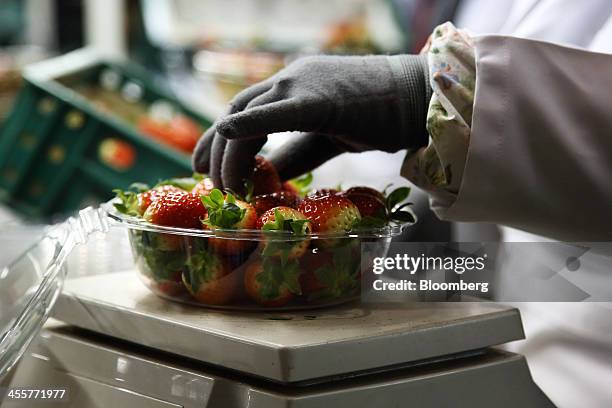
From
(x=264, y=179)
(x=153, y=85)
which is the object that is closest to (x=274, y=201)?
(x=264, y=179)

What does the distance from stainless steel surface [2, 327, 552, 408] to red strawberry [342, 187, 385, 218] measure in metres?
0.15

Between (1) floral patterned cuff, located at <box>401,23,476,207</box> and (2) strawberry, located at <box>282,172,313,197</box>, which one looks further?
(2) strawberry, located at <box>282,172,313,197</box>

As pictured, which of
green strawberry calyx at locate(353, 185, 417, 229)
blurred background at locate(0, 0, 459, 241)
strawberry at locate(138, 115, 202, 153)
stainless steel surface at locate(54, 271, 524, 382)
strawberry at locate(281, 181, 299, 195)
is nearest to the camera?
stainless steel surface at locate(54, 271, 524, 382)

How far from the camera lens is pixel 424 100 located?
2.73ft

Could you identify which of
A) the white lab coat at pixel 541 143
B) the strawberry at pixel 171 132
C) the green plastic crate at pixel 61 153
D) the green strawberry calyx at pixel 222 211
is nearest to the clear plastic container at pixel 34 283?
the green strawberry calyx at pixel 222 211

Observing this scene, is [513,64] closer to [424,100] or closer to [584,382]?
[424,100]

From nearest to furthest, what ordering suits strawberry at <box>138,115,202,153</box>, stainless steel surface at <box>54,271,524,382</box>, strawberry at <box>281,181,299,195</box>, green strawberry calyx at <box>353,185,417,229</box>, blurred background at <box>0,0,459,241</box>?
stainless steel surface at <box>54,271,524,382</box> < green strawberry calyx at <box>353,185,417,229</box> < strawberry at <box>281,181,299,195</box> < blurred background at <box>0,0,459,241</box> < strawberry at <box>138,115,202,153</box>

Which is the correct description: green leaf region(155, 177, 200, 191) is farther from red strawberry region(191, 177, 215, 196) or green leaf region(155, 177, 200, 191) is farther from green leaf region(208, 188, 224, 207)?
green leaf region(208, 188, 224, 207)

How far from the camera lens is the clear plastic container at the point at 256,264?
0.72m

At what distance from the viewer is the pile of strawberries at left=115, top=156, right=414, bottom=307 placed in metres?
0.73

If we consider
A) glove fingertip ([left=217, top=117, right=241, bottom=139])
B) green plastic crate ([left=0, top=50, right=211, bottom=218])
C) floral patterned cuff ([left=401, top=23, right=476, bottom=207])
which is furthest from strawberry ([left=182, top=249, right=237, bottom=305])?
green plastic crate ([left=0, top=50, right=211, bottom=218])

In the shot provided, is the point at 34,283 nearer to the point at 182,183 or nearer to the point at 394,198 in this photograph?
the point at 182,183

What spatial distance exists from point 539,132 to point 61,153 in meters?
1.70

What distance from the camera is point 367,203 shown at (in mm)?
797
